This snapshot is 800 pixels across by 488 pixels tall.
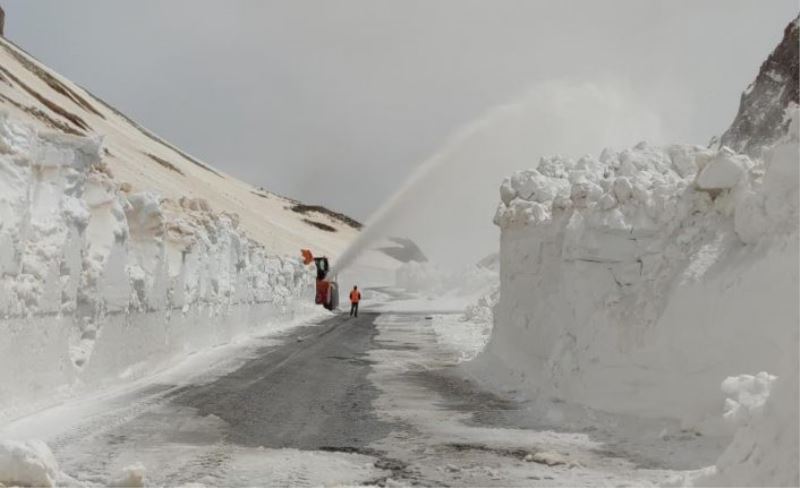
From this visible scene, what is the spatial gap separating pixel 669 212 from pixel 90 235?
7580 mm

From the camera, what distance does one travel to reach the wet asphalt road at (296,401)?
24.3 ft

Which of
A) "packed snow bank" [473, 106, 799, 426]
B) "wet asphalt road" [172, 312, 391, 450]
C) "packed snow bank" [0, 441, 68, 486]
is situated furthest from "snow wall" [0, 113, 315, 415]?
"packed snow bank" [473, 106, 799, 426]

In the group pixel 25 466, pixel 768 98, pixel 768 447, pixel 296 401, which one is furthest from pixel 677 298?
pixel 768 98

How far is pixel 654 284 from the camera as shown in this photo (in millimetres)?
8688

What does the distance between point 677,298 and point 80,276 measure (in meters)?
7.24

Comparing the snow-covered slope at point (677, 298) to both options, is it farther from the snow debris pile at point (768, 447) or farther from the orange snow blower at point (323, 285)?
→ the orange snow blower at point (323, 285)

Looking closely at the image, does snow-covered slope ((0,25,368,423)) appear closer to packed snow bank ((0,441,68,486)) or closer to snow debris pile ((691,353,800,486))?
packed snow bank ((0,441,68,486))

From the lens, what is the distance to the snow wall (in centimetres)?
791

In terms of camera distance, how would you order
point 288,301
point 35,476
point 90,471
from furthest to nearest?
point 288,301 < point 90,471 < point 35,476

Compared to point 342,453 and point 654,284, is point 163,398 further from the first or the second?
point 654,284

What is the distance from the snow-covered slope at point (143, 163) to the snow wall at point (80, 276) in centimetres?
2164

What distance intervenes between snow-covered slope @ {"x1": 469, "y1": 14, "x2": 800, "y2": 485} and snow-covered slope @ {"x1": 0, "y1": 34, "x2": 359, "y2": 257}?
1046 inches

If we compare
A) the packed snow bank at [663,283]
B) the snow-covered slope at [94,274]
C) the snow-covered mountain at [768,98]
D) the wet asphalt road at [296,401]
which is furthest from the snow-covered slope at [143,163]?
the snow-covered mountain at [768,98]

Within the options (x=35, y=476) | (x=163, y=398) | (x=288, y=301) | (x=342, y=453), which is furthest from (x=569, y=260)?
(x=288, y=301)
